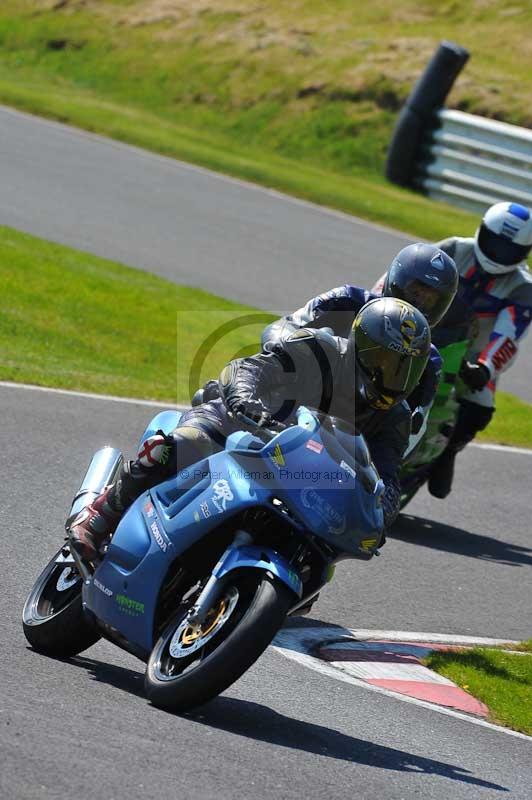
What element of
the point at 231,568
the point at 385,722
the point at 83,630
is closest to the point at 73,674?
the point at 83,630

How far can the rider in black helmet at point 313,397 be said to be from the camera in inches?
210

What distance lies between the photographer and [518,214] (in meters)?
9.92

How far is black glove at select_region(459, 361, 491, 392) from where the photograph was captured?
31.7ft

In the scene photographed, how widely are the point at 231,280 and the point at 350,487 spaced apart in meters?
10.9

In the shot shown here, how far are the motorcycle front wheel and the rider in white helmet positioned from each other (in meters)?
5.01

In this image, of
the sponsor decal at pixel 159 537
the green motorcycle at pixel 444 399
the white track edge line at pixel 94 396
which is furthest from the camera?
the white track edge line at pixel 94 396

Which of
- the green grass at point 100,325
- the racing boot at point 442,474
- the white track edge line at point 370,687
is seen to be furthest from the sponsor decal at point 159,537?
the green grass at point 100,325

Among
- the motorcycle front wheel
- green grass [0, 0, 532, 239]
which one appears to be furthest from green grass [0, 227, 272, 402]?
green grass [0, 0, 532, 239]

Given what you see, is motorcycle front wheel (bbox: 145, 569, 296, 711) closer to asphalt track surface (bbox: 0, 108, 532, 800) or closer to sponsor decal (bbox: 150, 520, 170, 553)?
asphalt track surface (bbox: 0, 108, 532, 800)

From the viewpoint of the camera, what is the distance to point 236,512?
197 inches

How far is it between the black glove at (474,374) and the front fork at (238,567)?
4.92 meters

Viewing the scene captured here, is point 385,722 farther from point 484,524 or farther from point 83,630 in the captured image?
point 484,524

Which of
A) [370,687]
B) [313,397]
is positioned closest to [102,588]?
[313,397]

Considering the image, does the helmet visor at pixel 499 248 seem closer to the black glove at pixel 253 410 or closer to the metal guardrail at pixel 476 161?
the black glove at pixel 253 410
